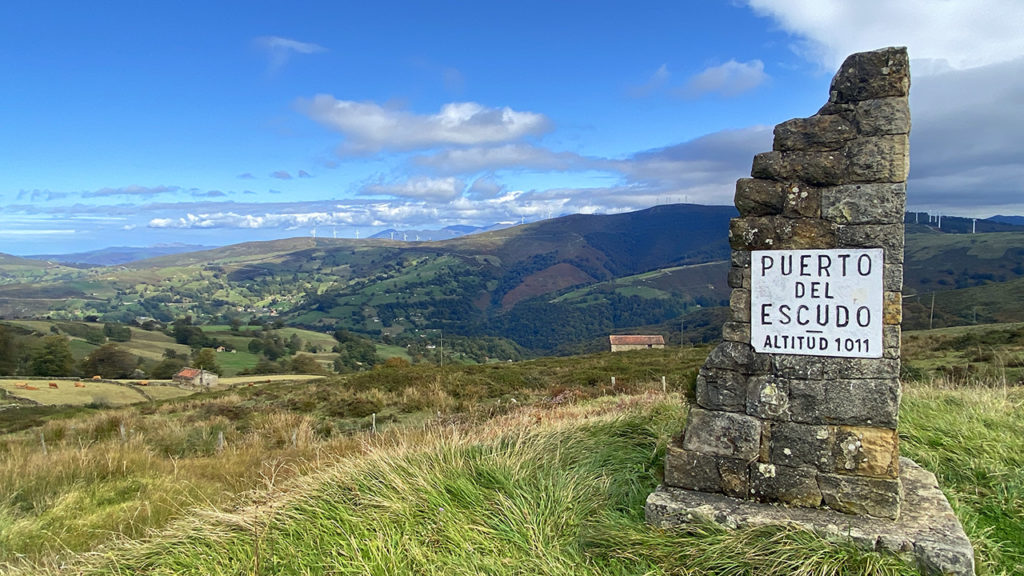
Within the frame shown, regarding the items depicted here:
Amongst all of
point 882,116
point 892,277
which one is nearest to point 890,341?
point 892,277

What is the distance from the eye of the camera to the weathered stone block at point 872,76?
3.97 m

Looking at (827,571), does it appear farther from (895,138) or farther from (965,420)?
(965,420)

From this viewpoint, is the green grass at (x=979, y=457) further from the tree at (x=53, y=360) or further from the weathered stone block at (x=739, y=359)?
the tree at (x=53, y=360)

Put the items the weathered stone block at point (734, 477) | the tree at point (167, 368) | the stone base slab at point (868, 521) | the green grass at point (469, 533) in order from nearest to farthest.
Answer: the stone base slab at point (868, 521) → the green grass at point (469, 533) → the weathered stone block at point (734, 477) → the tree at point (167, 368)

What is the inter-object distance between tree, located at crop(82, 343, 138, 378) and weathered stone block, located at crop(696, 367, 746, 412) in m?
73.5

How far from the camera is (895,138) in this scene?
12.8ft

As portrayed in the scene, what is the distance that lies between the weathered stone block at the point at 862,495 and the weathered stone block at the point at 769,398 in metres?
0.52

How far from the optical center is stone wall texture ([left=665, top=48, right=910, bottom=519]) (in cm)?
390

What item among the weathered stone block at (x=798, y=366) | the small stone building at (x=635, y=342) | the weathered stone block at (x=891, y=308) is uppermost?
the weathered stone block at (x=891, y=308)

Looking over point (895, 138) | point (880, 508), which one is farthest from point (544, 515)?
point (895, 138)

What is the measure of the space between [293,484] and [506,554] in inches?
94.4

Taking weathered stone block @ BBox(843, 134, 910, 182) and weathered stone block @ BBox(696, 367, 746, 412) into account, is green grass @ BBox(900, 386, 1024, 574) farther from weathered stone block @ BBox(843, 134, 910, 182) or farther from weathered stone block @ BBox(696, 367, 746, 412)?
weathered stone block @ BBox(843, 134, 910, 182)

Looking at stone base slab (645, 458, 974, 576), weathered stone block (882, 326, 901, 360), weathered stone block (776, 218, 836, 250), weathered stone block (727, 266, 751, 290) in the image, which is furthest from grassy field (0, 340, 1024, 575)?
weathered stone block (776, 218, 836, 250)

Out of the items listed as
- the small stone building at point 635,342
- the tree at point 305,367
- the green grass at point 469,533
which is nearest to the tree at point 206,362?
the tree at point 305,367
